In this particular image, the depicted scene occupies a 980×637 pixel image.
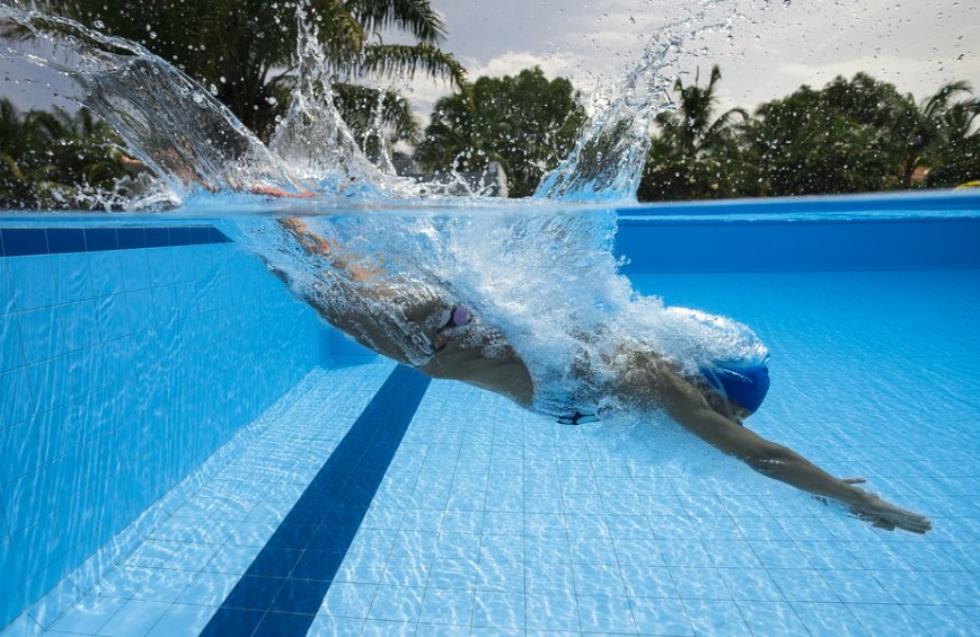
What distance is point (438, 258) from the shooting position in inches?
183

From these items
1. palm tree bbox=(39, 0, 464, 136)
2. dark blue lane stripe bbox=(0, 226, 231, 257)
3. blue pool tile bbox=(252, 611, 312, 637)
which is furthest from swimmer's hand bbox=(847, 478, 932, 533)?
palm tree bbox=(39, 0, 464, 136)

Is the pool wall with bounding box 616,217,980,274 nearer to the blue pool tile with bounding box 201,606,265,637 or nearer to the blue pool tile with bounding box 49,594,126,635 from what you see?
the blue pool tile with bounding box 201,606,265,637

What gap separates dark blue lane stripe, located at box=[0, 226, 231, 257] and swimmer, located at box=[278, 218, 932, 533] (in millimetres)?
1589

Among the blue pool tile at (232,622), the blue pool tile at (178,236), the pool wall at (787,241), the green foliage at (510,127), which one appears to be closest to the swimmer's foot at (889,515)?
the blue pool tile at (232,622)

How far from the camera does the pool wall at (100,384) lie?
3443 mm

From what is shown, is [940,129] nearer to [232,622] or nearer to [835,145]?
[835,145]

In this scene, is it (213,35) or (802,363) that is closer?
(802,363)

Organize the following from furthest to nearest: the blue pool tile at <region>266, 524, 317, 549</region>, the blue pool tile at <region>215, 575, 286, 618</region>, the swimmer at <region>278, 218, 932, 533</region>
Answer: the blue pool tile at <region>266, 524, 317, 549</region> < the blue pool tile at <region>215, 575, 286, 618</region> < the swimmer at <region>278, 218, 932, 533</region>

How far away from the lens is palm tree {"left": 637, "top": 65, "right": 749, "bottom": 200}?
12.4 m

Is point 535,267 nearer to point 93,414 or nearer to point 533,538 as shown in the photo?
point 533,538

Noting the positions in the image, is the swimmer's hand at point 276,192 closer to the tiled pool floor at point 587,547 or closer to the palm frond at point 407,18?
the tiled pool floor at point 587,547

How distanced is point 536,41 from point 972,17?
12.9 feet

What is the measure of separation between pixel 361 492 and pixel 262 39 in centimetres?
927

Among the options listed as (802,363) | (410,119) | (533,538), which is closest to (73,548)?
(533,538)
